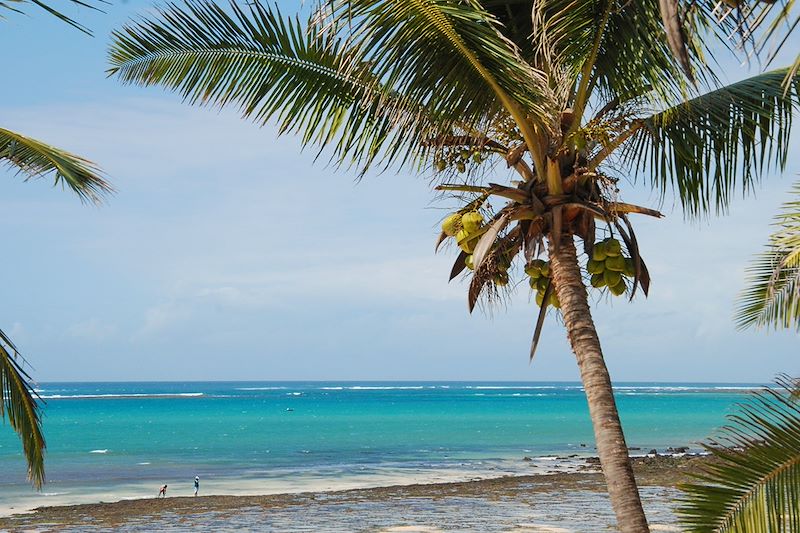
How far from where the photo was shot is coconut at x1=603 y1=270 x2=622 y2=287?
5020 mm

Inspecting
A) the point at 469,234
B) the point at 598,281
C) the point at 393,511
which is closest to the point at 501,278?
the point at 469,234

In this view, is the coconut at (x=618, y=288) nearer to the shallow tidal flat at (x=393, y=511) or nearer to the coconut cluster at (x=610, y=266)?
the coconut cluster at (x=610, y=266)

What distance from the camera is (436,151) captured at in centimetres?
526

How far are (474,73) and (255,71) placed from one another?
5.43 feet

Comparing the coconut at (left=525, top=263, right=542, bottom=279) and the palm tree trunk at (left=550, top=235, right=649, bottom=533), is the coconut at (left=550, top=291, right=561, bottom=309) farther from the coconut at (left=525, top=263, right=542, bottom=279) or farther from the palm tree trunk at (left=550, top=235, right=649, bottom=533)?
the palm tree trunk at (left=550, top=235, right=649, bottom=533)

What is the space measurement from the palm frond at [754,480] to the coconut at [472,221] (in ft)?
5.61

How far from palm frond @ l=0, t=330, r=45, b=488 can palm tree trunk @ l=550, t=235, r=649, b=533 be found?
5.00 metres

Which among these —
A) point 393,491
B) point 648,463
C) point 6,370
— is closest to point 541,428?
point 648,463

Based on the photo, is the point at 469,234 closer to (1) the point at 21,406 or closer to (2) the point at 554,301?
(2) the point at 554,301

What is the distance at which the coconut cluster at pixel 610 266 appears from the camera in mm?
4922

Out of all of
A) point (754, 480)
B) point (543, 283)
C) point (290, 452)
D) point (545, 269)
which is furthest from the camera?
point (290, 452)

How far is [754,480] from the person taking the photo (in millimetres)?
3893

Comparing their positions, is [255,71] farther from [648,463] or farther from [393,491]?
[648,463]

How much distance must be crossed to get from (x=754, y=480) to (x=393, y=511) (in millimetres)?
15245
